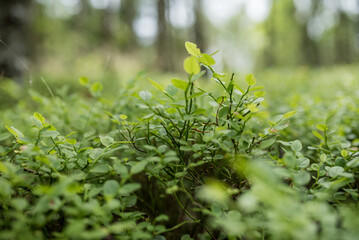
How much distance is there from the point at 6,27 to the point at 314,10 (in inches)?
717

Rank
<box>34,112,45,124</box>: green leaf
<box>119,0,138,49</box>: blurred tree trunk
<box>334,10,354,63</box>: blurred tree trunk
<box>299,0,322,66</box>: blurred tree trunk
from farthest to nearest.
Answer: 1. <box>119,0,138,49</box>: blurred tree trunk
2. <box>299,0,322,66</box>: blurred tree trunk
3. <box>334,10,354,63</box>: blurred tree trunk
4. <box>34,112,45,124</box>: green leaf

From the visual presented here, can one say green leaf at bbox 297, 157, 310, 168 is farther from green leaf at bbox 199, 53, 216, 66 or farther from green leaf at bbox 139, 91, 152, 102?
green leaf at bbox 139, 91, 152, 102

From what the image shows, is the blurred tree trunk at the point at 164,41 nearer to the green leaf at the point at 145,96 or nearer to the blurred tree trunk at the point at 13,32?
the blurred tree trunk at the point at 13,32

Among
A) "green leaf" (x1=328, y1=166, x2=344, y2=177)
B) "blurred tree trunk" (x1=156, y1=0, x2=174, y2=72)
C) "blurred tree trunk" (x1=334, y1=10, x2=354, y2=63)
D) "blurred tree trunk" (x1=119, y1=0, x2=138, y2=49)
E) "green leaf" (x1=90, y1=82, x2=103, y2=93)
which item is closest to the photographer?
"green leaf" (x1=328, y1=166, x2=344, y2=177)

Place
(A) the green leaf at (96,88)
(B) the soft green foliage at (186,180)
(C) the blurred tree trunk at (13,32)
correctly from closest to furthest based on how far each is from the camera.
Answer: (B) the soft green foliage at (186,180)
(A) the green leaf at (96,88)
(C) the blurred tree trunk at (13,32)

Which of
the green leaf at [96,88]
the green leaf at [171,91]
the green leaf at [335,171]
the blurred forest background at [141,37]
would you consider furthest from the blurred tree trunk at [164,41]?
the green leaf at [335,171]

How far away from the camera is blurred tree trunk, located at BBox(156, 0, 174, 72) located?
402 inches

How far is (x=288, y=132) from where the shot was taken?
4.54ft

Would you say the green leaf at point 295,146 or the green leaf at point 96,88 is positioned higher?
the green leaf at point 96,88

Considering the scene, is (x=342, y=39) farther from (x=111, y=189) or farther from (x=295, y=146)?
(x=111, y=189)

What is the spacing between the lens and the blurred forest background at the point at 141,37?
3709mm

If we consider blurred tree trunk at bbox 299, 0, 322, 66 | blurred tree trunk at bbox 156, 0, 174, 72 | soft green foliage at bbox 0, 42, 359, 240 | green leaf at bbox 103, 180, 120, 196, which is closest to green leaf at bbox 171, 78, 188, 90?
soft green foliage at bbox 0, 42, 359, 240

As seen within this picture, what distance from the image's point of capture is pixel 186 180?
98 cm

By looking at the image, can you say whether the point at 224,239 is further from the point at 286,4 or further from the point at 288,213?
the point at 286,4
